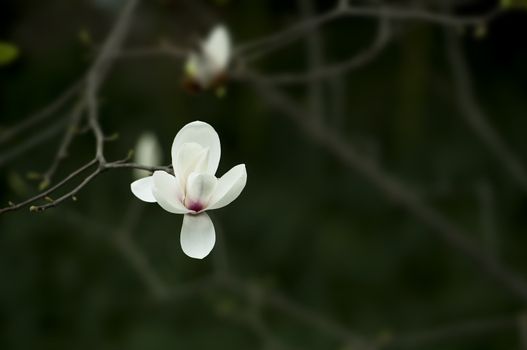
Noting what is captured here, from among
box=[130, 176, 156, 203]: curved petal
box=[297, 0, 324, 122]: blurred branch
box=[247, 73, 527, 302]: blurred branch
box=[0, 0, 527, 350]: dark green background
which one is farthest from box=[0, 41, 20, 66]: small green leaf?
box=[0, 0, 527, 350]: dark green background

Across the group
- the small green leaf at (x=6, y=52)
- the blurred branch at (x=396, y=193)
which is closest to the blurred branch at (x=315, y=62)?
the blurred branch at (x=396, y=193)

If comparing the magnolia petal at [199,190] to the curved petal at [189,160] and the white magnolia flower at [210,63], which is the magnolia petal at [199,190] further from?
the white magnolia flower at [210,63]

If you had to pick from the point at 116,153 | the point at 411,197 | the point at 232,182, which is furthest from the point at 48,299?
the point at 232,182

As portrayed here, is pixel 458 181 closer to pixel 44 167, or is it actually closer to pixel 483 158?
pixel 483 158

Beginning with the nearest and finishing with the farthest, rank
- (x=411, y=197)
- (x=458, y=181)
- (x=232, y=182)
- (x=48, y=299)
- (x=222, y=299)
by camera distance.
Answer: (x=232, y=182) → (x=411, y=197) → (x=222, y=299) → (x=48, y=299) → (x=458, y=181)

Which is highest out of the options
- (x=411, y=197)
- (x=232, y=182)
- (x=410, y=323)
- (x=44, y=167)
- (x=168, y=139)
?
(x=168, y=139)

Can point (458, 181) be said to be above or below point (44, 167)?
above

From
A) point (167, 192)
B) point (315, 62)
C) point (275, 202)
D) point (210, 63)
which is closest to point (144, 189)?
point (167, 192)

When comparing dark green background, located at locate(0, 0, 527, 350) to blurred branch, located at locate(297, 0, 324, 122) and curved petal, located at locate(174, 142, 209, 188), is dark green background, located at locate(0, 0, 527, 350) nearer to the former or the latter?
blurred branch, located at locate(297, 0, 324, 122)

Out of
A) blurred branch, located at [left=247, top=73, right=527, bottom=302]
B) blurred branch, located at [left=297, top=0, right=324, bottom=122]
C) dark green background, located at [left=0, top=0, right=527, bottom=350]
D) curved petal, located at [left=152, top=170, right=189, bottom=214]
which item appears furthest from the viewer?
dark green background, located at [left=0, top=0, right=527, bottom=350]

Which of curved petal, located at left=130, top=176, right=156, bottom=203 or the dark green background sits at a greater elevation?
the dark green background
